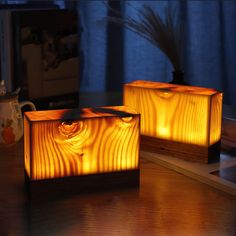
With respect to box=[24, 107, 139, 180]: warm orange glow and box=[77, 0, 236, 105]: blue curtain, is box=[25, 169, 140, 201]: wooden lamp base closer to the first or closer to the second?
box=[24, 107, 139, 180]: warm orange glow

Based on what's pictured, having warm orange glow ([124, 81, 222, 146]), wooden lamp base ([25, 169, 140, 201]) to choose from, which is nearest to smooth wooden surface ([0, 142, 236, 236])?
wooden lamp base ([25, 169, 140, 201])

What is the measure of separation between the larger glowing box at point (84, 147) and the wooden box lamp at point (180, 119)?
0.51 ft

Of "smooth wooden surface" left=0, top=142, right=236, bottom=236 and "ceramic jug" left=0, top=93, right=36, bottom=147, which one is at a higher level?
"ceramic jug" left=0, top=93, right=36, bottom=147

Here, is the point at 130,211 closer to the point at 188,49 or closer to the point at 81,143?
the point at 81,143

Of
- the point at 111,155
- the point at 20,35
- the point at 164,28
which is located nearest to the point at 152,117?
the point at 111,155

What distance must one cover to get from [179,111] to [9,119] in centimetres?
37

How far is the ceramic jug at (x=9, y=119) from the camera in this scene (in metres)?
1.23

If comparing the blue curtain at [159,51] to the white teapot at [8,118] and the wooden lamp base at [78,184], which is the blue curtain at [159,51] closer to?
the white teapot at [8,118]

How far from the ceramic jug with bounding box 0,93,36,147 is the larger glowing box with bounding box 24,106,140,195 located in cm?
25

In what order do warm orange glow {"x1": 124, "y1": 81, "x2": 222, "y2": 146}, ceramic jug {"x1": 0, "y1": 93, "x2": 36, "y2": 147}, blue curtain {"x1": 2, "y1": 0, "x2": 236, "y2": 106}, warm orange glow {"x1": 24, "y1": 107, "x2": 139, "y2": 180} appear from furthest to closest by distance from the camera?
blue curtain {"x1": 2, "y1": 0, "x2": 236, "y2": 106}
ceramic jug {"x1": 0, "y1": 93, "x2": 36, "y2": 147}
warm orange glow {"x1": 124, "y1": 81, "x2": 222, "y2": 146}
warm orange glow {"x1": 24, "y1": 107, "x2": 139, "y2": 180}

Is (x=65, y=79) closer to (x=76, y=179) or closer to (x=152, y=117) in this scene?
(x=152, y=117)

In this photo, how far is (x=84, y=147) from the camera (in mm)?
983

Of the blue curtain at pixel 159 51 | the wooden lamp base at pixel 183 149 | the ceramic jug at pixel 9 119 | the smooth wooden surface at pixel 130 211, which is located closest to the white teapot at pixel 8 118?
the ceramic jug at pixel 9 119

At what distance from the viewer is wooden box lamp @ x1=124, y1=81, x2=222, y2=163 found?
1125 millimetres
